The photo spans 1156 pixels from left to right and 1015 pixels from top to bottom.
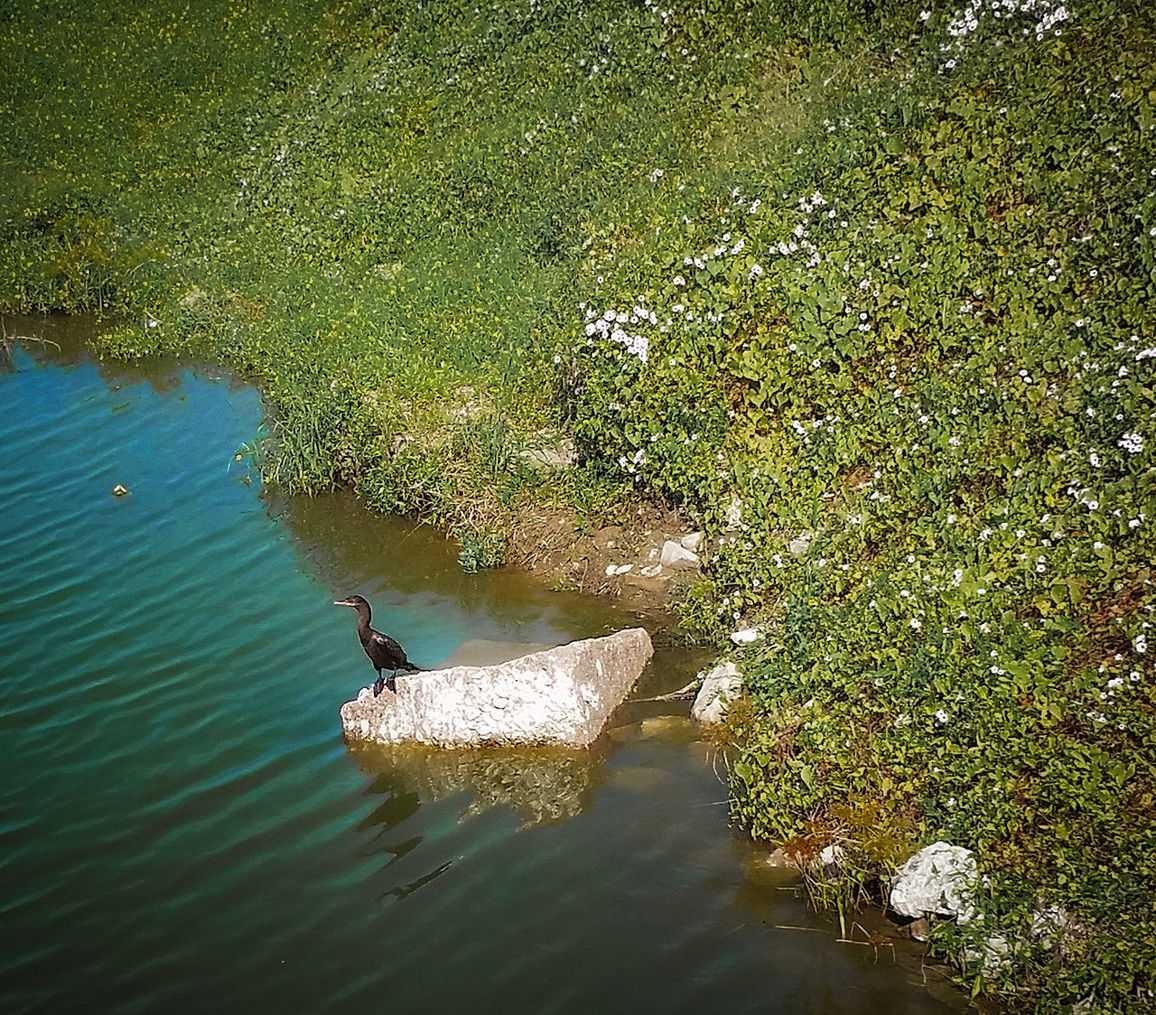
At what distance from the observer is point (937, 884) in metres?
7.08

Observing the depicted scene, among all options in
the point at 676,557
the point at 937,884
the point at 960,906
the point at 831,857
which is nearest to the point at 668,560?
the point at 676,557

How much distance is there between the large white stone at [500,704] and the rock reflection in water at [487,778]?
4.2 inches

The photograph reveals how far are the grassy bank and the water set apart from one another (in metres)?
0.81

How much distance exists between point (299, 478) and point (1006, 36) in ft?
34.2

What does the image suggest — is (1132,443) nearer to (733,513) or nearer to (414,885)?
(733,513)

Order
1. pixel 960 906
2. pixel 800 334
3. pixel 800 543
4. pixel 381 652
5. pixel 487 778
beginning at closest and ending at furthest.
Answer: pixel 960 906 < pixel 487 778 < pixel 381 652 < pixel 800 543 < pixel 800 334

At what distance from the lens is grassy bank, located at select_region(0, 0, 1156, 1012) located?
7.66 metres

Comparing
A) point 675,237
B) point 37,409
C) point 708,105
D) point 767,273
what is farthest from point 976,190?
point 37,409

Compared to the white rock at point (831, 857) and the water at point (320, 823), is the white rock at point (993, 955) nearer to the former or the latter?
the water at point (320, 823)

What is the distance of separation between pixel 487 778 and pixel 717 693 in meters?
2.02

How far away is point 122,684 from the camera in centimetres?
1039

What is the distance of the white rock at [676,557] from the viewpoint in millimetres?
11312

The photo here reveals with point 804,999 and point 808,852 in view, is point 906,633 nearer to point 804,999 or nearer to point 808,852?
point 808,852

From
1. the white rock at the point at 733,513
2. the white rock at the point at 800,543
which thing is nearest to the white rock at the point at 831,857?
the white rock at the point at 800,543
